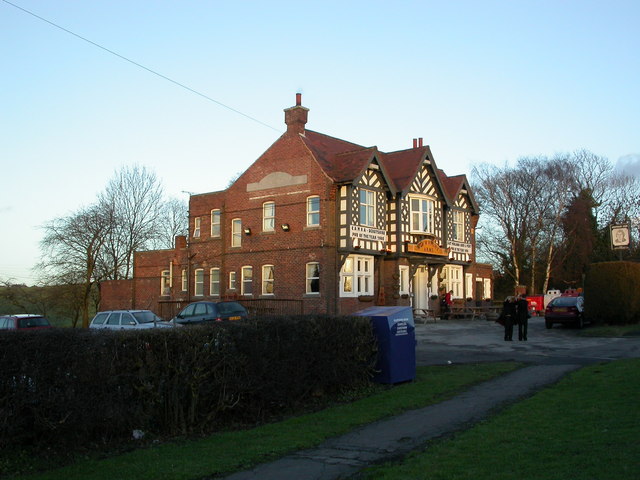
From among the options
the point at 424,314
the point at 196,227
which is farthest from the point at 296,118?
the point at 424,314

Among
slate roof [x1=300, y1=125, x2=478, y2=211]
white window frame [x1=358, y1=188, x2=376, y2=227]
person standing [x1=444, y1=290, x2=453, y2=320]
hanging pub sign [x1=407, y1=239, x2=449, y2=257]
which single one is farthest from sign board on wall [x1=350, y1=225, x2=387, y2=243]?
person standing [x1=444, y1=290, x2=453, y2=320]

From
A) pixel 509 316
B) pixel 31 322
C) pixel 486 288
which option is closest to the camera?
pixel 509 316

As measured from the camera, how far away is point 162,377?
8.92 meters

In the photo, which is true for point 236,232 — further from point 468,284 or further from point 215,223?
point 468,284

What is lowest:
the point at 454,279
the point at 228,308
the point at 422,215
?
the point at 228,308

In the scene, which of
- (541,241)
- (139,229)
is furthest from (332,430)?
(541,241)

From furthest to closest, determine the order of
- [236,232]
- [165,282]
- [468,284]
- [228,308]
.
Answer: [165,282] → [468,284] → [236,232] → [228,308]

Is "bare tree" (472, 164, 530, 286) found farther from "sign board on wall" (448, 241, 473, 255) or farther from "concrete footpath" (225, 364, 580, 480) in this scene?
"concrete footpath" (225, 364, 580, 480)

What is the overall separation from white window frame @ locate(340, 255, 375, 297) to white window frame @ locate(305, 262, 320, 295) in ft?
4.03

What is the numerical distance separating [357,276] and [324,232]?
3.23 metres

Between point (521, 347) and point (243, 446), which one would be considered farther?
point (521, 347)

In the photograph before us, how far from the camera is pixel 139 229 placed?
53062mm

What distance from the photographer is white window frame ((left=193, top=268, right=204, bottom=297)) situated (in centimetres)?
3938

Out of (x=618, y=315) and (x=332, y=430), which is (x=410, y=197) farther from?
(x=332, y=430)
